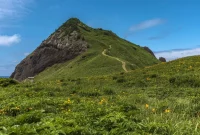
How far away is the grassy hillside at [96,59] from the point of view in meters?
53.5

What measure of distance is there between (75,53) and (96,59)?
15930mm

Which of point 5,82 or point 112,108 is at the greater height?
point 5,82

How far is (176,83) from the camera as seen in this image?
61.6ft

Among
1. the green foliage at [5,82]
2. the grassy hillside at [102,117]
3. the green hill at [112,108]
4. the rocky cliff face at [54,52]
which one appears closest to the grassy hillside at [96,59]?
the rocky cliff face at [54,52]

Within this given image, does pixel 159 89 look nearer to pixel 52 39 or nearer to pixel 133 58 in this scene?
pixel 133 58

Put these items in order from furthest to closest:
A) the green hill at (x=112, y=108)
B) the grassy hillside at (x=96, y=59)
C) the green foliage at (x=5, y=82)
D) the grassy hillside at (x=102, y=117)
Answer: the grassy hillside at (x=96, y=59)
the green foliage at (x=5, y=82)
the green hill at (x=112, y=108)
the grassy hillside at (x=102, y=117)

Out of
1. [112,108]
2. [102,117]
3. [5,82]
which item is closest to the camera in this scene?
[102,117]

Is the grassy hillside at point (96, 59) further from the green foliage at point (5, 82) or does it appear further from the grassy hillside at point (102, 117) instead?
the grassy hillside at point (102, 117)

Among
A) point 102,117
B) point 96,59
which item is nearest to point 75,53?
point 96,59

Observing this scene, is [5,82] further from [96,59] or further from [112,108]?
[96,59]

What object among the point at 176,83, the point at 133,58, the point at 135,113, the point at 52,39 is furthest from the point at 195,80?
the point at 52,39

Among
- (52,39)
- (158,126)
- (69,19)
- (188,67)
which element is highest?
(69,19)

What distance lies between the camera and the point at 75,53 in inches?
2955

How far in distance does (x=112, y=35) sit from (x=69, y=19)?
1789 cm
